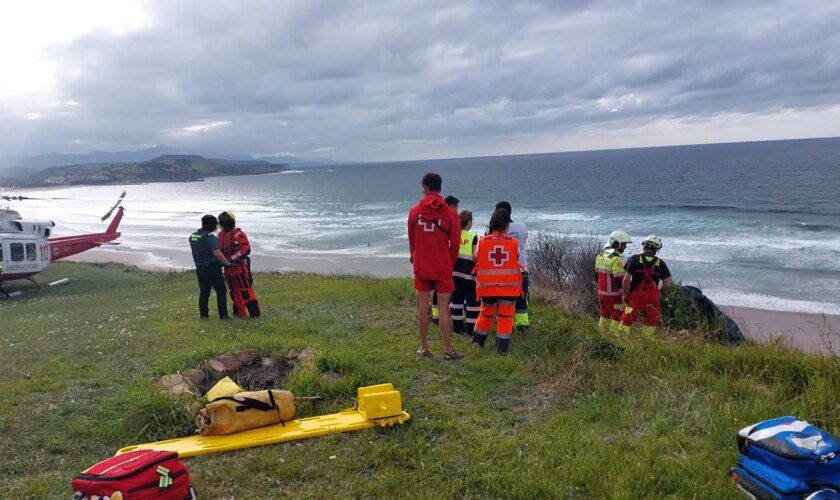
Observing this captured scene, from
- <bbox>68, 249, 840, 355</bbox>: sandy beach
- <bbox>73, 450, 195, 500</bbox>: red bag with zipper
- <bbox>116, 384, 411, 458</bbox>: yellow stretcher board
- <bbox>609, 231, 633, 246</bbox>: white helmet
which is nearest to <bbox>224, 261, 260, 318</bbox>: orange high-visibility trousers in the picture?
<bbox>116, 384, 411, 458</bbox>: yellow stretcher board

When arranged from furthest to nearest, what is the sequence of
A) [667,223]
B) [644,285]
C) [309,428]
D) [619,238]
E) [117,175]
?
[117,175], [667,223], [619,238], [644,285], [309,428]

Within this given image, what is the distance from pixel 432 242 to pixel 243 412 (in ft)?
9.17

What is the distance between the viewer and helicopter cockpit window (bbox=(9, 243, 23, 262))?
18391mm

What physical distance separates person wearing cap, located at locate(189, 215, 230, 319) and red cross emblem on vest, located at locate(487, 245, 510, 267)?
194 inches

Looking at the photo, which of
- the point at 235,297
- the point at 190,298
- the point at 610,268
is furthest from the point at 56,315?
the point at 610,268

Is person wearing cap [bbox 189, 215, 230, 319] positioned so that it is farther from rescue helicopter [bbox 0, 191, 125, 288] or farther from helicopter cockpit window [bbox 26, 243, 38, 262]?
helicopter cockpit window [bbox 26, 243, 38, 262]

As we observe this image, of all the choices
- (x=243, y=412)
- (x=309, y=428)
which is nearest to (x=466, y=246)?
(x=309, y=428)

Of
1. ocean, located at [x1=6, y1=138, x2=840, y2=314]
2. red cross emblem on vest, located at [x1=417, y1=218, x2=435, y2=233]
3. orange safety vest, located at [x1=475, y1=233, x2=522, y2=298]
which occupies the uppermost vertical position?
red cross emblem on vest, located at [x1=417, y1=218, x2=435, y2=233]

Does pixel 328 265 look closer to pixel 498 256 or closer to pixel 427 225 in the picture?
pixel 498 256

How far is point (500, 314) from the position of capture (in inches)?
274

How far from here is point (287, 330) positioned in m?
8.72

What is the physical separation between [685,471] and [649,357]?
238 cm

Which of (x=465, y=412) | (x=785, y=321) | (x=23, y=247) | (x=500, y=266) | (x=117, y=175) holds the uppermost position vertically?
(x=117, y=175)

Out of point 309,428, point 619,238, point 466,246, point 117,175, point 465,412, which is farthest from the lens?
point 117,175
